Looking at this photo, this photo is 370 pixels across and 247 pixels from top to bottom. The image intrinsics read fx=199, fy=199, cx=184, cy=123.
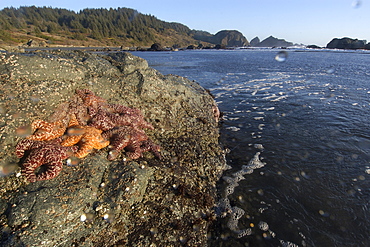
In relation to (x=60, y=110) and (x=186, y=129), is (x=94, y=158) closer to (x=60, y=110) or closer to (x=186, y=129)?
(x=60, y=110)

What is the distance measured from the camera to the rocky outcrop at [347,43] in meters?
116

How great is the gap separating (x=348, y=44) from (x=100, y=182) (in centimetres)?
16333

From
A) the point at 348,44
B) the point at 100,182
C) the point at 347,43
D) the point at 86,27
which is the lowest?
the point at 348,44

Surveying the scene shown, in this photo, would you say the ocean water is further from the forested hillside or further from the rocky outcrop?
the rocky outcrop

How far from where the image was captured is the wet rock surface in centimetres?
460

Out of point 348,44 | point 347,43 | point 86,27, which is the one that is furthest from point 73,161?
point 86,27

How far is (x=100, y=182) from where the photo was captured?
5734 mm

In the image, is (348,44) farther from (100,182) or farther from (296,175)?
(100,182)

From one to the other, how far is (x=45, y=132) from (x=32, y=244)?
3078 mm

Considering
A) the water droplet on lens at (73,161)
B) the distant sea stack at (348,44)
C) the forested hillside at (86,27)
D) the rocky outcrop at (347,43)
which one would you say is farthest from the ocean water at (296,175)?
the rocky outcrop at (347,43)

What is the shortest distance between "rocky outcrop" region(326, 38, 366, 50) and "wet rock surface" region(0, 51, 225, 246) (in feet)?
503

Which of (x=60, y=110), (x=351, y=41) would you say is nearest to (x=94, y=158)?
(x=60, y=110)

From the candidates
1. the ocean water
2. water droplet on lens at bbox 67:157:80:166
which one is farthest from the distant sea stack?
water droplet on lens at bbox 67:157:80:166

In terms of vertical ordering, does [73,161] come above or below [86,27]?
below
